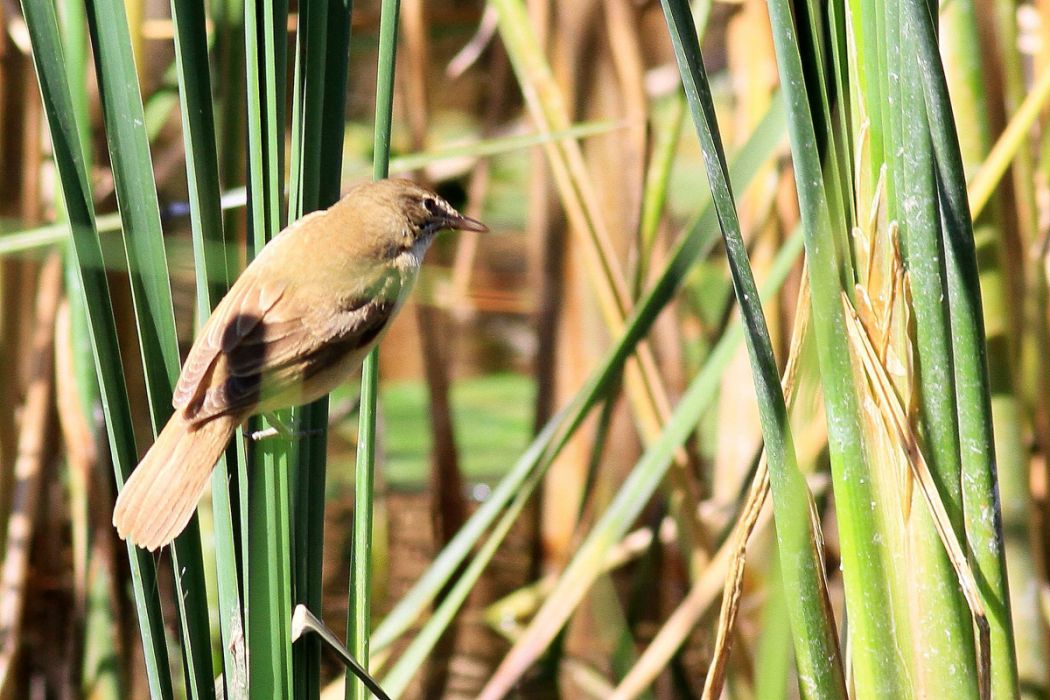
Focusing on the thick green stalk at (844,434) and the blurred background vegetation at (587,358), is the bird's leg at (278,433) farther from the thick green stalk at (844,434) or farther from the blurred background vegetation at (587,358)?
the thick green stalk at (844,434)

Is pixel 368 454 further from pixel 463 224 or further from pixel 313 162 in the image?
pixel 463 224

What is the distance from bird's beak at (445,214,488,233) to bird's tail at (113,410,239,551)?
0.65 m

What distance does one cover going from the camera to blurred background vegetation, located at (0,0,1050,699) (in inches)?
36.7

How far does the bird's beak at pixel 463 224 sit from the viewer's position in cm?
178

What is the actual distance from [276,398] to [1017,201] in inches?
55.1

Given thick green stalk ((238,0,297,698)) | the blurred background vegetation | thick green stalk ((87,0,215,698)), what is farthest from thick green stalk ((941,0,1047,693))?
thick green stalk ((87,0,215,698))

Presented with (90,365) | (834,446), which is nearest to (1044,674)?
(834,446)

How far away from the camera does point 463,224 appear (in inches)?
71.4

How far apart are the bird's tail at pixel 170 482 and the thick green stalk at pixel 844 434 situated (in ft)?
1.88

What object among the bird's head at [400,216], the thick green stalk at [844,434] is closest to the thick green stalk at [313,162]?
the thick green stalk at [844,434]

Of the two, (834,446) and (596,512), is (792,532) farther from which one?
(596,512)

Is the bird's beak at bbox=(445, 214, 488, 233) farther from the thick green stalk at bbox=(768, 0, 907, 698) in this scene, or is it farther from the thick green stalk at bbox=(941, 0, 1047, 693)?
the thick green stalk at bbox=(768, 0, 907, 698)

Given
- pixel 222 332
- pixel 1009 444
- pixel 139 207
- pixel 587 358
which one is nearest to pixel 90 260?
pixel 139 207

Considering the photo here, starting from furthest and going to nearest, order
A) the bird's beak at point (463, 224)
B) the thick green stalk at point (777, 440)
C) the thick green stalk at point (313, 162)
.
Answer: the bird's beak at point (463, 224) → the thick green stalk at point (313, 162) → the thick green stalk at point (777, 440)
